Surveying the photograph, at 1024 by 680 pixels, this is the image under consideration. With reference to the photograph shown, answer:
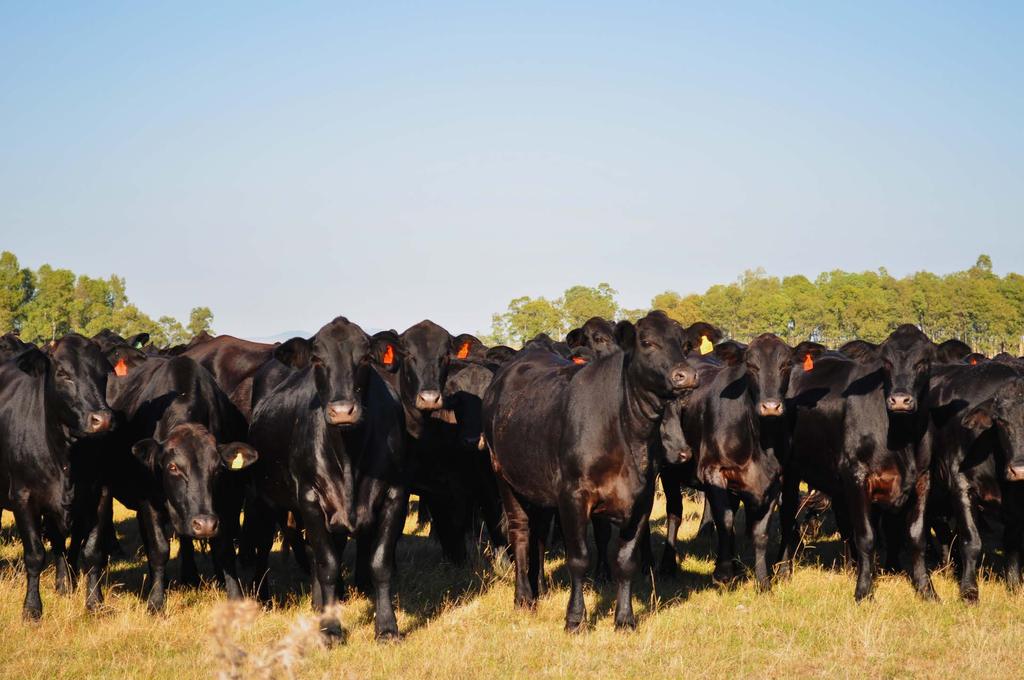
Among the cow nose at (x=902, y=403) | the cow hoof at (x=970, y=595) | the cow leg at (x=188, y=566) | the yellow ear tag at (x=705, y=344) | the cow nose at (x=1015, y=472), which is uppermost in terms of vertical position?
the yellow ear tag at (x=705, y=344)

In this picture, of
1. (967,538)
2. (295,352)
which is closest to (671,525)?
(967,538)

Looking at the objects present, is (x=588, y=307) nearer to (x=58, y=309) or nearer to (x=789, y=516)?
(x=58, y=309)

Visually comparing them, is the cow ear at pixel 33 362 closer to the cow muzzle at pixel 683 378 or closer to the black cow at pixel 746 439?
the cow muzzle at pixel 683 378

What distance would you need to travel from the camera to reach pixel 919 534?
9.38 metres

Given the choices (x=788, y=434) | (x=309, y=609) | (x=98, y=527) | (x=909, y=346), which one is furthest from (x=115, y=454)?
(x=909, y=346)

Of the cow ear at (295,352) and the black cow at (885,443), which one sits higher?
the cow ear at (295,352)

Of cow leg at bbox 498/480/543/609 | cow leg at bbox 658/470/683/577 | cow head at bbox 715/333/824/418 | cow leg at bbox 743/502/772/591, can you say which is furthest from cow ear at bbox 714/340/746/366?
cow leg at bbox 498/480/543/609

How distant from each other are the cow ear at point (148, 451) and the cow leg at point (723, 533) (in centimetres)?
547

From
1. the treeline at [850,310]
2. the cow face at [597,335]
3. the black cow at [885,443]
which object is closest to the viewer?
the black cow at [885,443]

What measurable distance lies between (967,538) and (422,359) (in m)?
5.43

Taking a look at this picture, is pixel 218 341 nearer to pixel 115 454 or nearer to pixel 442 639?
pixel 115 454

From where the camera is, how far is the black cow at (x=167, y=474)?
28.5 feet

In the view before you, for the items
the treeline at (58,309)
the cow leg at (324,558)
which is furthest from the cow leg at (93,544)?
the treeline at (58,309)

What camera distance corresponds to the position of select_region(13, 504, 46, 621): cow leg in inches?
347
